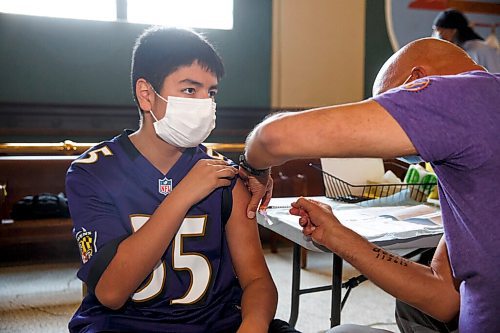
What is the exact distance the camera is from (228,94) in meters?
4.52

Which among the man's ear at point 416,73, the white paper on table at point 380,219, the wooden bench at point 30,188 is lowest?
the wooden bench at point 30,188

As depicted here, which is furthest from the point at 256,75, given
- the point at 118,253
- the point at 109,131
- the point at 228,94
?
the point at 118,253

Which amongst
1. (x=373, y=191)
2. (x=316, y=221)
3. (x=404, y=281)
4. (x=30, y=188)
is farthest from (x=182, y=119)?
(x=30, y=188)

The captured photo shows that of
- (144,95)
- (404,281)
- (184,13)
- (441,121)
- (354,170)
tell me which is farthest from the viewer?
(184,13)

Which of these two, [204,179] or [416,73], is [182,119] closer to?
[204,179]


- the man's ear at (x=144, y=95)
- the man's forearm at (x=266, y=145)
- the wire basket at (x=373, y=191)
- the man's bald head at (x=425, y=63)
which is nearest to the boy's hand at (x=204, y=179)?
the man's forearm at (x=266, y=145)

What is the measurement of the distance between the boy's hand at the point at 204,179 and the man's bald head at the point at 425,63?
14.8 inches

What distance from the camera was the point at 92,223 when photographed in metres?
1.09

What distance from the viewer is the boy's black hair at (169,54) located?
124 centimetres

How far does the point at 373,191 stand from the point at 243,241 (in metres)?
0.73

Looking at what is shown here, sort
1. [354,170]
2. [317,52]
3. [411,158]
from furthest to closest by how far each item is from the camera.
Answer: [317,52], [354,170], [411,158]

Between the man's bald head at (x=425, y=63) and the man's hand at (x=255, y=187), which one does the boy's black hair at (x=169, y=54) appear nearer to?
the man's hand at (x=255, y=187)

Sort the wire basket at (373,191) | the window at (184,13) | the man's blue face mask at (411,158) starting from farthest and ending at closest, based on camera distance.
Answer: the window at (184,13) < the wire basket at (373,191) < the man's blue face mask at (411,158)

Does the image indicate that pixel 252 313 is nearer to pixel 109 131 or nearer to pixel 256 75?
pixel 109 131
